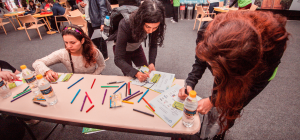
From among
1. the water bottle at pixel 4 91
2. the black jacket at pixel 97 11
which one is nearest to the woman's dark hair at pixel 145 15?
the water bottle at pixel 4 91

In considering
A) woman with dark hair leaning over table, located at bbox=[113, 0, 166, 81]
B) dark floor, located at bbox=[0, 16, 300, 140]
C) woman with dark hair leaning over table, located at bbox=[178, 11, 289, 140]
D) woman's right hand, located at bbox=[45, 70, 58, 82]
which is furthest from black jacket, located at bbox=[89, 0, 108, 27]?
woman with dark hair leaning over table, located at bbox=[178, 11, 289, 140]

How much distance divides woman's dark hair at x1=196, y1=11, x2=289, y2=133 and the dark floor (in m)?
1.07

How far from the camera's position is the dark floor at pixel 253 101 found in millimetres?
1413

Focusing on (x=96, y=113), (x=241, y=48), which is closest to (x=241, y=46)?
(x=241, y=48)

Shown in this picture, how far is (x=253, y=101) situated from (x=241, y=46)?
1.69 m

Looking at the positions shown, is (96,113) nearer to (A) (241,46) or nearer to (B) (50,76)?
(B) (50,76)

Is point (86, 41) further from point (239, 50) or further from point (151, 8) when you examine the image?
point (239, 50)

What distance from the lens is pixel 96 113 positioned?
2.66 feet

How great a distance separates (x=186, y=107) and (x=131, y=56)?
988 millimetres

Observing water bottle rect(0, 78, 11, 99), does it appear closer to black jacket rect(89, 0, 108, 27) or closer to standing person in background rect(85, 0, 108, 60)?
standing person in background rect(85, 0, 108, 60)

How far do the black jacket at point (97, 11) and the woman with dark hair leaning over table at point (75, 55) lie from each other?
1242mm

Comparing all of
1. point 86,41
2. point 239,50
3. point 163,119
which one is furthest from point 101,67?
point 239,50

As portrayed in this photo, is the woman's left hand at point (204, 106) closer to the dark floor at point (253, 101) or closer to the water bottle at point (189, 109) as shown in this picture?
the water bottle at point (189, 109)

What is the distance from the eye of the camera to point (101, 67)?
1.47 meters
